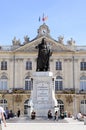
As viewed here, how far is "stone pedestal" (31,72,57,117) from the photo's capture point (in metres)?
31.5

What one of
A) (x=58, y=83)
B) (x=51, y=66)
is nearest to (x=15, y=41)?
(x=51, y=66)

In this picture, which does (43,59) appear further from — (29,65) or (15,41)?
(15,41)

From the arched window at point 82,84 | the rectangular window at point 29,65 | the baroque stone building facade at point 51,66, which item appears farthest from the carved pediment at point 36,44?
the arched window at point 82,84

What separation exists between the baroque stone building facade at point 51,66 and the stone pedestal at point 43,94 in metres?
27.7

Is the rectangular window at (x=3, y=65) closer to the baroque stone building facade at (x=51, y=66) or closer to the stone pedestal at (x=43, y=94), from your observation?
the baroque stone building facade at (x=51, y=66)

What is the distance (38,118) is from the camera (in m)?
30.4

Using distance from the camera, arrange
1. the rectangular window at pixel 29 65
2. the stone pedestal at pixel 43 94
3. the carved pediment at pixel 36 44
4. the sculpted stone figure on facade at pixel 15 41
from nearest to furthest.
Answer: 1. the stone pedestal at pixel 43 94
2. the carved pediment at pixel 36 44
3. the rectangular window at pixel 29 65
4. the sculpted stone figure on facade at pixel 15 41

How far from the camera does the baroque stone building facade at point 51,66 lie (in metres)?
59.8

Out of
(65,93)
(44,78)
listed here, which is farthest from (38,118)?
(65,93)

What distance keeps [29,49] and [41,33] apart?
2921 mm

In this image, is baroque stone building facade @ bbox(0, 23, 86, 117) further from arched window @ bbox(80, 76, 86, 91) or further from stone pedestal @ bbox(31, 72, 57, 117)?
stone pedestal @ bbox(31, 72, 57, 117)

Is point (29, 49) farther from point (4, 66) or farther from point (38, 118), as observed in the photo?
point (38, 118)

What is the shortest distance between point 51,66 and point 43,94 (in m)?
29.3

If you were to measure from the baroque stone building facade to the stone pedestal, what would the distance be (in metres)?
27.7
